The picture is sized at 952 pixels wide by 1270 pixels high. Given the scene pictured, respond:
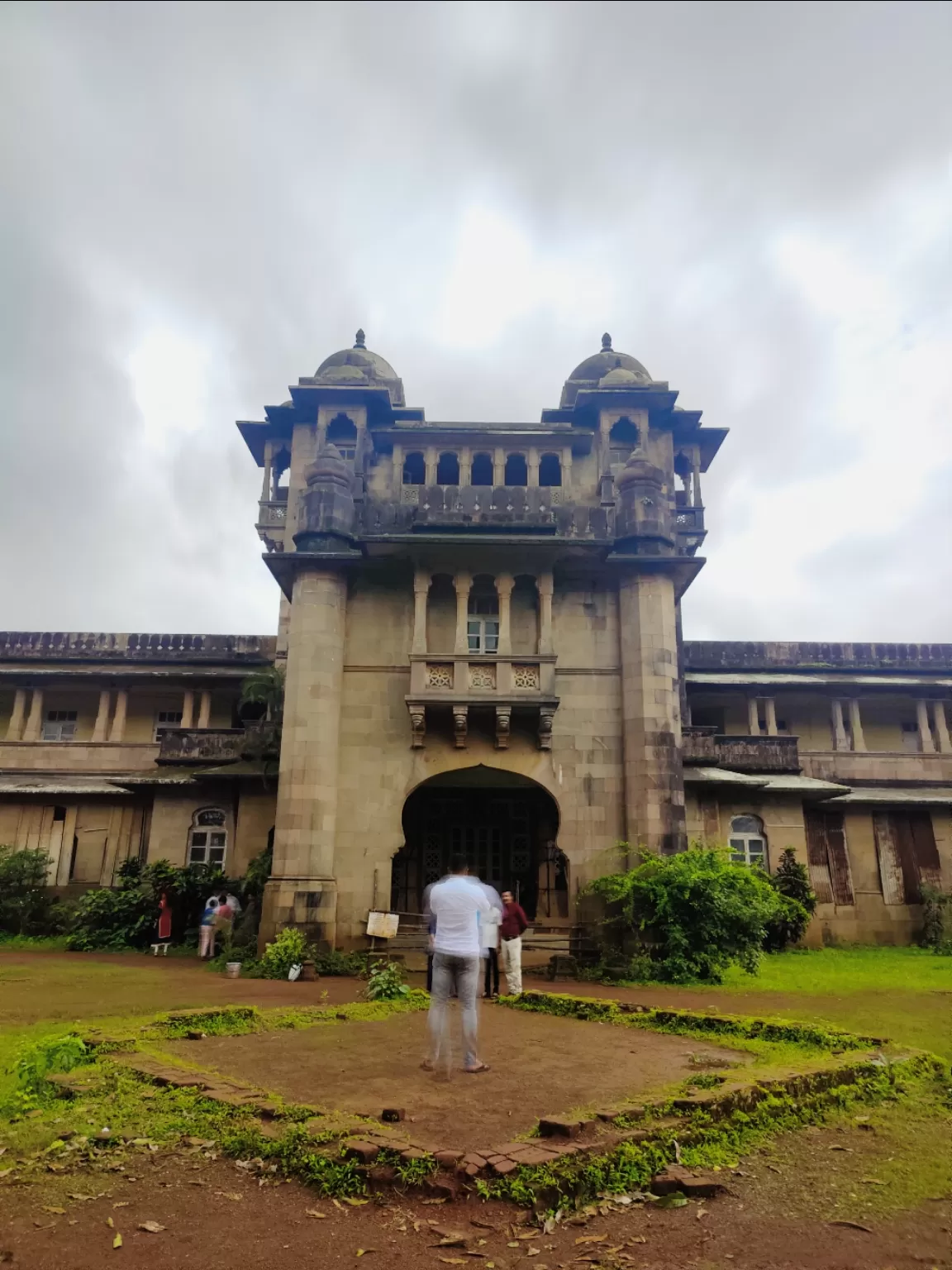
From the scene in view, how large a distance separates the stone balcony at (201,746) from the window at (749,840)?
1367cm

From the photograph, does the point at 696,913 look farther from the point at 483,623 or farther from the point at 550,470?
the point at 550,470

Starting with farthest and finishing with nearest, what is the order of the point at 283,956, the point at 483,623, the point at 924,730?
the point at 924,730 → the point at 483,623 → the point at 283,956

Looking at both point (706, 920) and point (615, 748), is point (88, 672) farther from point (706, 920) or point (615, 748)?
point (706, 920)

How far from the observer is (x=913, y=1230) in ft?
15.6

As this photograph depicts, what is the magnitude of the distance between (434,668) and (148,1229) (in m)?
14.4

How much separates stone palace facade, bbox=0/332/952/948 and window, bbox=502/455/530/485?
0.07m

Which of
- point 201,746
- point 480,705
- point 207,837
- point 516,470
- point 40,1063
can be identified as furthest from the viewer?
point 516,470

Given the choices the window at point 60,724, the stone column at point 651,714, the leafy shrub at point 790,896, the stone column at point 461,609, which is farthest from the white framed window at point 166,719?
the leafy shrub at point 790,896

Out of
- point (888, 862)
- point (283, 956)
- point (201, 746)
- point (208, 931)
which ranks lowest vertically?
point (283, 956)

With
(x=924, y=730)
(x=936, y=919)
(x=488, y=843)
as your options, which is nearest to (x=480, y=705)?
(x=488, y=843)

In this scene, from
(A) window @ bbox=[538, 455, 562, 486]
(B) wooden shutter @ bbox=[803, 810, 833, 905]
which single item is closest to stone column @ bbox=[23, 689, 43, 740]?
(A) window @ bbox=[538, 455, 562, 486]

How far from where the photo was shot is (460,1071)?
800 cm

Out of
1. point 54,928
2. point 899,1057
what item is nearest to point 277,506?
point 54,928

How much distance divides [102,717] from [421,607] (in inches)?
567
